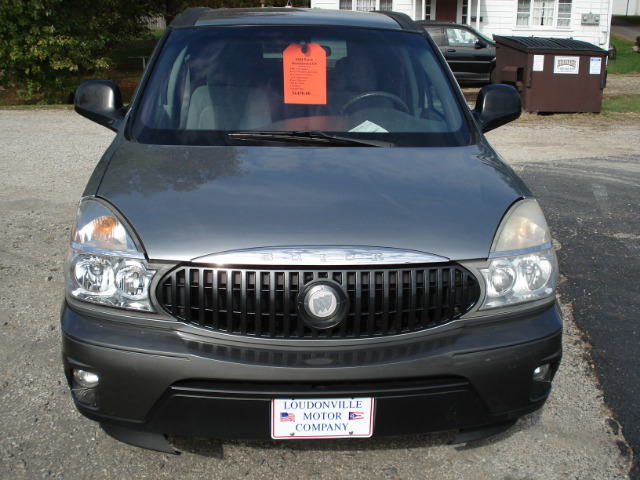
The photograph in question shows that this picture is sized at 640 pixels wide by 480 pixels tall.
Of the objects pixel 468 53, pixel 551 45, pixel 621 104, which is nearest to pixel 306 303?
pixel 551 45

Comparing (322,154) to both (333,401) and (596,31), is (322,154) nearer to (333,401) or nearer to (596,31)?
(333,401)

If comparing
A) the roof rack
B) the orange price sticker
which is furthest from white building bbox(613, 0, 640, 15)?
the orange price sticker

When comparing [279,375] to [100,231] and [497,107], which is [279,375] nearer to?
[100,231]

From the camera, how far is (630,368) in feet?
11.8

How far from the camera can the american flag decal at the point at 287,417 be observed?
2326mm

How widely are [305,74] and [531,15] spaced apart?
964 inches

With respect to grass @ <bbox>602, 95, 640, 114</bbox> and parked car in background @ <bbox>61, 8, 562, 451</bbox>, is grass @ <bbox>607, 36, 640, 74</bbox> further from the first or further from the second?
parked car in background @ <bbox>61, 8, 562, 451</bbox>

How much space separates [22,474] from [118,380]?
0.73 m

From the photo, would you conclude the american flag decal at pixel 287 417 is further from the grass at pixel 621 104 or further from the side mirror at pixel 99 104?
the grass at pixel 621 104

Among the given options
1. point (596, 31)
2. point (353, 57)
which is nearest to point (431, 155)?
point (353, 57)

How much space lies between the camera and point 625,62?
94.8ft

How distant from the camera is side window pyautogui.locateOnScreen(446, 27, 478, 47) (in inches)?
766

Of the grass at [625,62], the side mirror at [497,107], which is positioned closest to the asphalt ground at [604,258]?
the side mirror at [497,107]

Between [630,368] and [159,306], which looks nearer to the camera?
[159,306]
